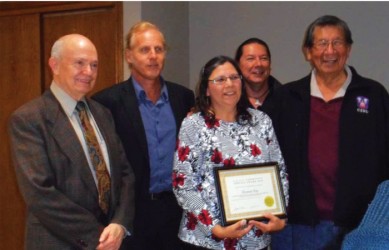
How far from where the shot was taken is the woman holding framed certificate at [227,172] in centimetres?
186

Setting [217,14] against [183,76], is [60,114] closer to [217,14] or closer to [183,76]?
[183,76]

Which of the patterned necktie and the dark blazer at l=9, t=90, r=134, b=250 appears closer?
the dark blazer at l=9, t=90, r=134, b=250

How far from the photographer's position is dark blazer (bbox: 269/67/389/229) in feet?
6.87

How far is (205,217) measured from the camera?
1897 mm

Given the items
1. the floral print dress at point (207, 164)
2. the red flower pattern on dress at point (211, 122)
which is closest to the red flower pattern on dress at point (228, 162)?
the floral print dress at point (207, 164)

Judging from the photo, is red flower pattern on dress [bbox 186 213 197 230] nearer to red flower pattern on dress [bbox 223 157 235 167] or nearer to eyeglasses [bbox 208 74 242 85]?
red flower pattern on dress [bbox 223 157 235 167]

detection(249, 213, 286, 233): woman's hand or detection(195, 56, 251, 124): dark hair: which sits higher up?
detection(195, 56, 251, 124): dark hair

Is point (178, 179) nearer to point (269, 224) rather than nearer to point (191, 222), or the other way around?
point (191, 222)

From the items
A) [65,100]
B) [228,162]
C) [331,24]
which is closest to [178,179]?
[228,162]

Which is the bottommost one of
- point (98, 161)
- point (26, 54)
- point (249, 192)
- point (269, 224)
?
point (269, 224)

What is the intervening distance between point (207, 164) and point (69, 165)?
574 millimetres

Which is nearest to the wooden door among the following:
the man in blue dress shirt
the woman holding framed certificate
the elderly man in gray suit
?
the man in blue dress shirt

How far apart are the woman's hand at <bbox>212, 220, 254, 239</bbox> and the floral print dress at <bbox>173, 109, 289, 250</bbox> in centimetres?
5

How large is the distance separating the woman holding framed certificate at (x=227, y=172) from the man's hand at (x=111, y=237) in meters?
0.28
